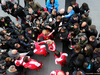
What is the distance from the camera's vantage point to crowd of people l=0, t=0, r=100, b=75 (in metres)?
3.56

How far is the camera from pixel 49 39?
4.55m

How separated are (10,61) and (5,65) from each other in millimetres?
255

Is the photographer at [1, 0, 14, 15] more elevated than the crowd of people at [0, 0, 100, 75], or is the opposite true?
the photographer at [1, 0, 14, 15]

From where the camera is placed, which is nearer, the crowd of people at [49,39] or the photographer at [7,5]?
the crowd of people at [49,39]

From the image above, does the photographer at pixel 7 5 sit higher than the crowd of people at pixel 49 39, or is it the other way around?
the photographer at pixel 7 5

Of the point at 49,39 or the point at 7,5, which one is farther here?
the point at 7,5

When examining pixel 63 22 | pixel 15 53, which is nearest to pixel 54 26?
pixel 63 22

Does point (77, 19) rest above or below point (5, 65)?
above

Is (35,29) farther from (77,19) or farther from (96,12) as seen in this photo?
(96,12)

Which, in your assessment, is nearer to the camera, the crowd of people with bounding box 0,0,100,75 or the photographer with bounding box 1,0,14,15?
the crowd of people with bounding box 0,0,100,75

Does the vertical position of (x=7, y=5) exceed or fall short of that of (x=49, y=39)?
it exceeds it

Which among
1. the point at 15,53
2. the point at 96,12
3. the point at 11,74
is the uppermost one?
the point at 96,12

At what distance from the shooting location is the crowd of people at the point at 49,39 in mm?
3562

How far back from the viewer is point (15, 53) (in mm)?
4090
